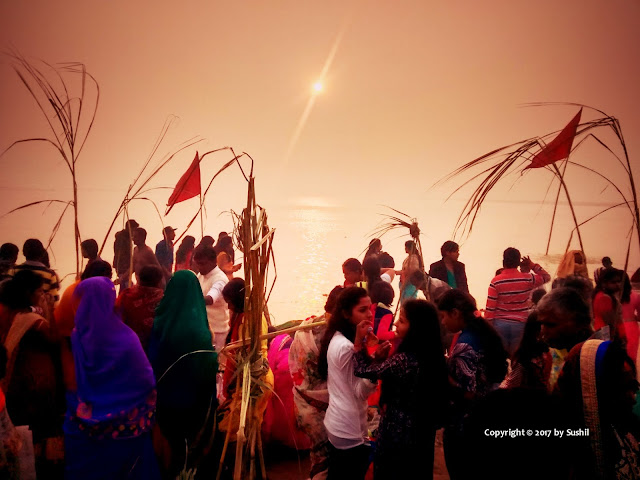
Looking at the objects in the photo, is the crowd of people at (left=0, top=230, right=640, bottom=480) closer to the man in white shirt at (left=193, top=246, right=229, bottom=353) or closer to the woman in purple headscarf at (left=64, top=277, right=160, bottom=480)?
the woman in purple headscarf at (left=64, top=277, right=160, bottom=480)

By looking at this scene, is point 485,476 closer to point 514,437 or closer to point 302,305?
point 514,437

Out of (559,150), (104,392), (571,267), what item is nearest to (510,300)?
(571,267)

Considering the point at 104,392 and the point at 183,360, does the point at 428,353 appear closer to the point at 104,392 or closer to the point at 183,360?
the point at 183,360

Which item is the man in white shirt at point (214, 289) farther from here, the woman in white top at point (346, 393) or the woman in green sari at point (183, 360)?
the woman in white top at point (346, 393)

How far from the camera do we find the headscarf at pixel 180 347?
→ 2322 millimetres

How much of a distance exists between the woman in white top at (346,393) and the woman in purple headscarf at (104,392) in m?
0.88

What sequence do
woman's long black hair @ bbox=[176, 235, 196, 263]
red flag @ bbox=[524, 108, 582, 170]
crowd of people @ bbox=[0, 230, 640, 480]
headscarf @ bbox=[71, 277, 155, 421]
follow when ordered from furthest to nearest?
woman's long black hair @ bbox=[176, 235, 196, 263] → red flag @ bbox=[524, 108, 582, 170] → headscarf @ bbox=[71, 277, 155, 421] → crowd of people @ bbox=[0, 230, 640, 480]

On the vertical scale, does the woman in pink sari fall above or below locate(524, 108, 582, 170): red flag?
below

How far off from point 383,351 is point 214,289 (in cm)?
204

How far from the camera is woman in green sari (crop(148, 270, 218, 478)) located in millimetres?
2326

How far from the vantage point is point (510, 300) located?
3787 mm

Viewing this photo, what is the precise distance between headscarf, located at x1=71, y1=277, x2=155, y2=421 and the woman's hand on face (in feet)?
3.67

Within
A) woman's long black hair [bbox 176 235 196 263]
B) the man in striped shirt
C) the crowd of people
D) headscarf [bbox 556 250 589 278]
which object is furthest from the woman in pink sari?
woman's long black hair [bbox 176 235 196 263]

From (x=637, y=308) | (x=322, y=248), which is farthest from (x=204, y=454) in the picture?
(x=322, y=248)
